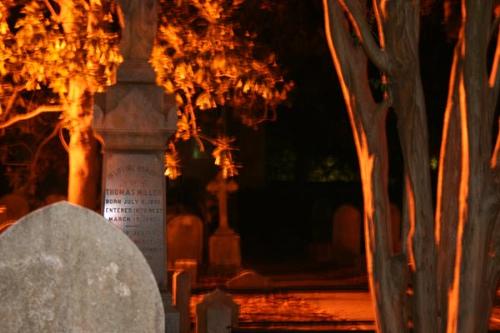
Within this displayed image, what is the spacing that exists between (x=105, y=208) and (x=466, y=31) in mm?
4499

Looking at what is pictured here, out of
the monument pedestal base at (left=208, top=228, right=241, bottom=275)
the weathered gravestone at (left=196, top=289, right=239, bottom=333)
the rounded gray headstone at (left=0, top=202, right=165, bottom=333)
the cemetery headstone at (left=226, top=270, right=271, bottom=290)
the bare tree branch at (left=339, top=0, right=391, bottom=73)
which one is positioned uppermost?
the bare tree branch at (left=339, top=0, right=391, bottom=73)

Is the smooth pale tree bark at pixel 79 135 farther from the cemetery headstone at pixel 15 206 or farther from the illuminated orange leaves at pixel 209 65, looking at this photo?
the cemetery headstone at pixel 15 206

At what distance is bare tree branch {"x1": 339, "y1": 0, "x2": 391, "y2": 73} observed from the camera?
26.5ft

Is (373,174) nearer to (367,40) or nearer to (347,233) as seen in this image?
(367,40)

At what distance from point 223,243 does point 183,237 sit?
3.40 ft

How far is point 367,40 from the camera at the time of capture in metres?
8.12

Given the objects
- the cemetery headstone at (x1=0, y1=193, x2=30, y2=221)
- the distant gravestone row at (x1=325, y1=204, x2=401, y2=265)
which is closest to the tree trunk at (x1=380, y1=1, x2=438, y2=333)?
the cemetery headstone at (x1=0, y1=193, x2=30, y2=221)

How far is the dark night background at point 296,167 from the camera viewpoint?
1266 inches

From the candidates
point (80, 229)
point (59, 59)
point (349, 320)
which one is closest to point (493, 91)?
point (80, 229)

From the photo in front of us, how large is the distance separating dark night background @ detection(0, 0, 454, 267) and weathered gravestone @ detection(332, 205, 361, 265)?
3679 millimetres

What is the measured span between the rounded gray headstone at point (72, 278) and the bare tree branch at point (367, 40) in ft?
10.9

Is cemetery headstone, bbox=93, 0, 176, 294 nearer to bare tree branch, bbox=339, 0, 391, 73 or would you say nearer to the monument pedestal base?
bare tree branch, bbox=339, 0, 391, 73

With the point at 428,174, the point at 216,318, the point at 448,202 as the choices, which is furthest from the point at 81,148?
the point at 428,174

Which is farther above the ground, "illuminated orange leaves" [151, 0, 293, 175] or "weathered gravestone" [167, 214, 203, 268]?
"illuminated orange leaves" [151, 0, 293, 175]
